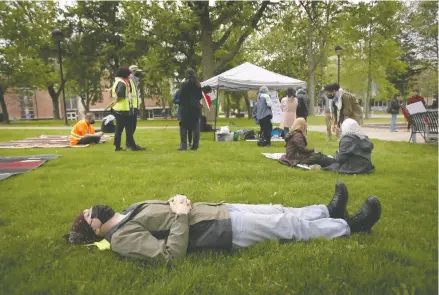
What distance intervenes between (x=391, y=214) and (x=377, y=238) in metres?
0.98

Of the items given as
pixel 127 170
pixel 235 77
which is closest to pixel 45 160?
pixel 127 170

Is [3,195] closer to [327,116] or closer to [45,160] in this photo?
[45,160]

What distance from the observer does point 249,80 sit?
12.3 metres

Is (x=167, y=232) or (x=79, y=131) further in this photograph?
(x=79, y=131)

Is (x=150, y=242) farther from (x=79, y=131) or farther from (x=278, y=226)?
(x=79, y=131)

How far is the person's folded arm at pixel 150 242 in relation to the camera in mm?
2627

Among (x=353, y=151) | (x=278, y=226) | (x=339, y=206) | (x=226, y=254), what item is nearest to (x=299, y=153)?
(x=353, y=151)

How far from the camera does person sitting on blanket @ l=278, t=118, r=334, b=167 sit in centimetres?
673

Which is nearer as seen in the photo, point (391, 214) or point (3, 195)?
point (391, 214)

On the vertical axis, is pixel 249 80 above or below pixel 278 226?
above

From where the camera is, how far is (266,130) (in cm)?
1071

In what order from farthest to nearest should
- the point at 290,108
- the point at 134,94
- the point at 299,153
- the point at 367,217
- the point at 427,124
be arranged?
the point at 290,108 → the point at 427,124 → the point at 134,94 → the point at 299,153 → the point at 367,217

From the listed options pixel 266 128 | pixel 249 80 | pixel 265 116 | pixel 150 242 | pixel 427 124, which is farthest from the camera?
pixel 249 80

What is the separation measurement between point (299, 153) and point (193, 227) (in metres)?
4.67
